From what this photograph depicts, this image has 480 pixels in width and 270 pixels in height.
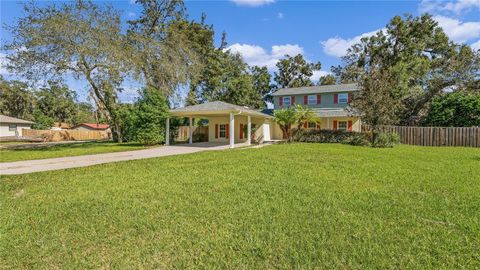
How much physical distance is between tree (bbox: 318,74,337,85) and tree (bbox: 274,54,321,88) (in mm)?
1914

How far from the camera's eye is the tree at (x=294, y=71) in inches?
1594

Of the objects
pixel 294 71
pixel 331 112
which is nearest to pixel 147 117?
pixel 331 112

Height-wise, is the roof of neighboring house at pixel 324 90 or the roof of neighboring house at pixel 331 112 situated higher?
the roof of neighboring house at pixel 324 90

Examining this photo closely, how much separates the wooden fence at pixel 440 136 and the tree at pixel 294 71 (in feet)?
74.5

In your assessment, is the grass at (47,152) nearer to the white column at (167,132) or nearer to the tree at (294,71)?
the white column at (167,132)

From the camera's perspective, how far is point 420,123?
24672mm

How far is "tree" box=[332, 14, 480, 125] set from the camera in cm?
2425

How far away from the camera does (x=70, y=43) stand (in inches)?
671

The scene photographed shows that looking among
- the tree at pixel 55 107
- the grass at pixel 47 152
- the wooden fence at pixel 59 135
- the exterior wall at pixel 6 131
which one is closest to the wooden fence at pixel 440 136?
the grass at pixel 47 152

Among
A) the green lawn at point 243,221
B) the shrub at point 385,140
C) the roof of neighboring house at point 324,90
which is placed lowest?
the green lawn at point 243,221

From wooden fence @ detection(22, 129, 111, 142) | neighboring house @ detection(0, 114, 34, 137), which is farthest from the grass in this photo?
neighboring house @ detection(0, 114, 34, 137)

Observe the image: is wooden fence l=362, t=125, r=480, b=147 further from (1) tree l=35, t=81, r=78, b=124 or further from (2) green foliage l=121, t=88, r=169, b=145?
(1) tree l=35, t=81, r=78, b=124

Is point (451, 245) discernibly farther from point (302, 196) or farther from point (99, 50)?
point (99, 50)

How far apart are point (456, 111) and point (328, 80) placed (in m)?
21.3
